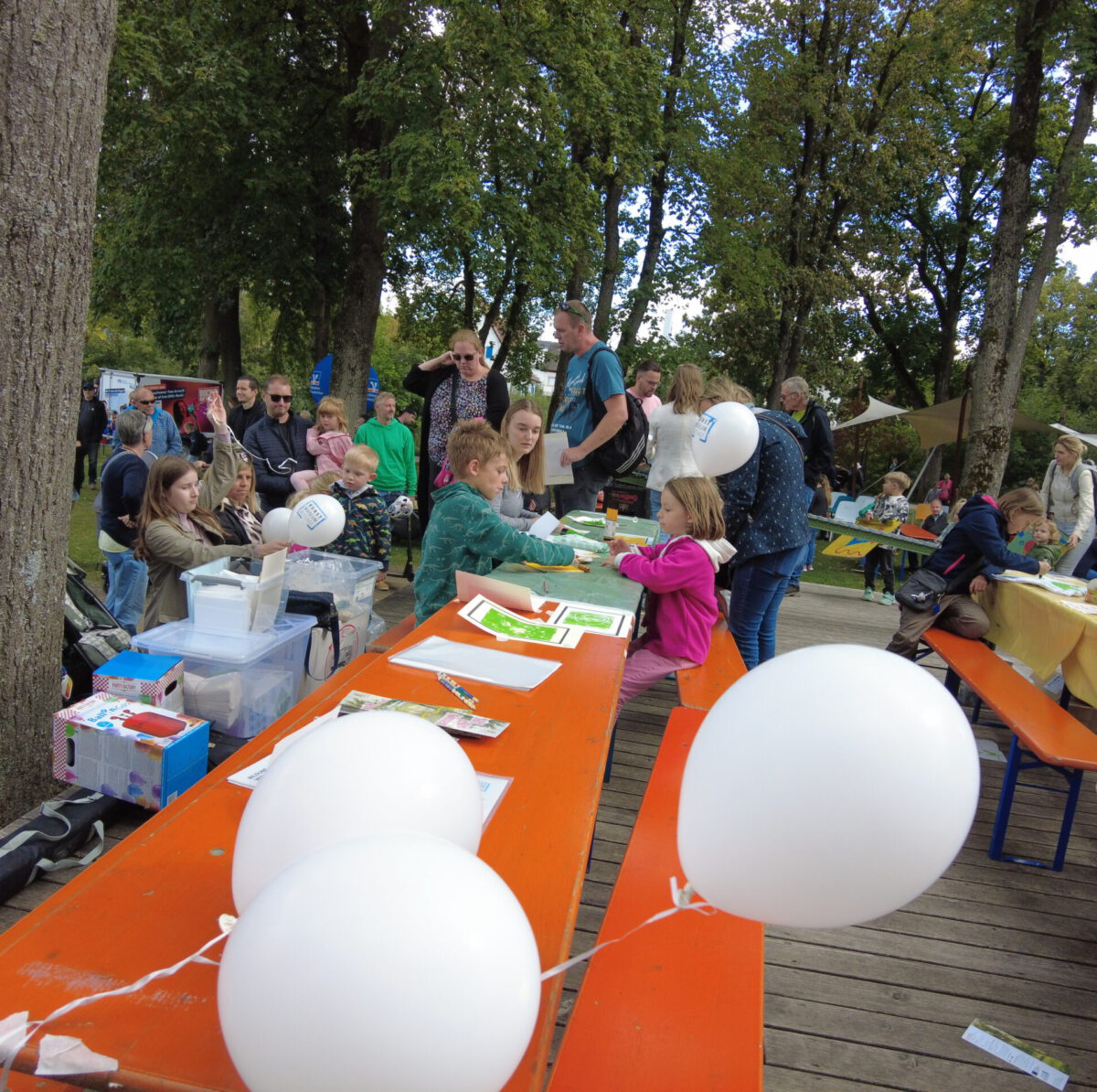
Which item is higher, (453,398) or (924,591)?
(453,398)

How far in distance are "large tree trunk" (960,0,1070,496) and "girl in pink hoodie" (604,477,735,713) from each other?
26.2 feet

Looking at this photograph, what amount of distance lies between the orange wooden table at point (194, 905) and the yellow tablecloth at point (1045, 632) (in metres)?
2.93

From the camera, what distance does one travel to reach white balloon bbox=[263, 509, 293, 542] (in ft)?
13.7

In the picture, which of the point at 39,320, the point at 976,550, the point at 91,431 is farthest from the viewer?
the point at 91,431

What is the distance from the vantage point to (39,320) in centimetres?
235

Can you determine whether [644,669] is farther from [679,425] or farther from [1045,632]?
[679,425]

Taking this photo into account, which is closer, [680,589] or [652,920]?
[652,920]

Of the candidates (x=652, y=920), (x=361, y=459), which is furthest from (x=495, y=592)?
(x=361, y=459)

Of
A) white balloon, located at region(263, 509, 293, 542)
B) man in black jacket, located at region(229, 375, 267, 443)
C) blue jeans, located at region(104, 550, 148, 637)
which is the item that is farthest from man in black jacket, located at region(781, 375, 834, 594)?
blue jeans, located at region(104, 550, 148, 637)

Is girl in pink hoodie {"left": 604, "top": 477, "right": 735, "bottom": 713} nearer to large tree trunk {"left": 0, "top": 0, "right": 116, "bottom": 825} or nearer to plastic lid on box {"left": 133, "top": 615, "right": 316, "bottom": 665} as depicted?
plastic lid on box {"left": 133, "top": 615, "right": 316, "bottom": 665}

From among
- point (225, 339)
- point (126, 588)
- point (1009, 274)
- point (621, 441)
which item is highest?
point (1009, 274)

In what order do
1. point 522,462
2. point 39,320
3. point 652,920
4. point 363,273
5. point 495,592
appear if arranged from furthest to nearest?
point 363,273
point 522,462
point 495,592
point 39,320
point 652,920

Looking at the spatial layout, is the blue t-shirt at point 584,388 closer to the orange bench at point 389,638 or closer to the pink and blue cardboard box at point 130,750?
the orange bench at point 389,638

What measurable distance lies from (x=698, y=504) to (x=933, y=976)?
1856mm
